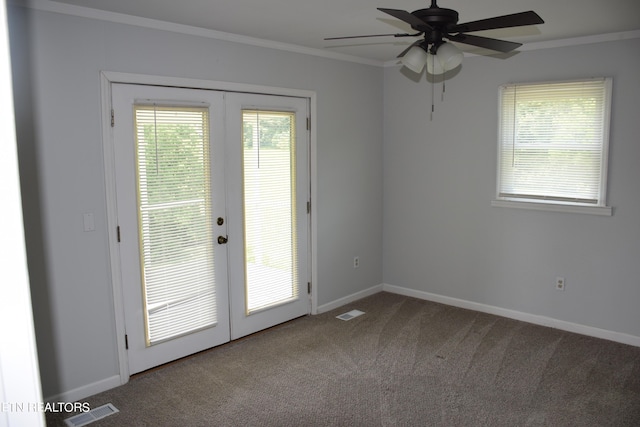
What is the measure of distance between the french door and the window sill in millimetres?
1856

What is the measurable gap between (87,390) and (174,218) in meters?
1.29

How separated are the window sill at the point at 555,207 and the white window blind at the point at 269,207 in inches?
77.4

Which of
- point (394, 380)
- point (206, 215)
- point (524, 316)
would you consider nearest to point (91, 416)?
point (206, 215)

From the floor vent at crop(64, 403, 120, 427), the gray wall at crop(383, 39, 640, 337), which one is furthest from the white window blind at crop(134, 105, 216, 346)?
the gray wall at crop(383, 39, 640, 337)

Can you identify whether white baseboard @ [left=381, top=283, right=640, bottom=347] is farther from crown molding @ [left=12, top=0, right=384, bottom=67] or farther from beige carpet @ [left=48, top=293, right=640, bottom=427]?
crown molding @ [left=12, top=0, right=384, bottom=67]

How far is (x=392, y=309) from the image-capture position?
5000mm

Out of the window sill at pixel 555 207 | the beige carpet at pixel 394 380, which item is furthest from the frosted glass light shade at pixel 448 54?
the window sill at pixel 555 207

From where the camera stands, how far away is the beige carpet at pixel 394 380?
3.06 metres

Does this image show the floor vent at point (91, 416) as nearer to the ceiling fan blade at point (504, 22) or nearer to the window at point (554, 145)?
the ceiling fan blade at point (504, 22)

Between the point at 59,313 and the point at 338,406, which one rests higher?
the point at 59,313

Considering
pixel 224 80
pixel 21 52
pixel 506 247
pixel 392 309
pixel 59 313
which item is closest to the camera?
pixel 21 52

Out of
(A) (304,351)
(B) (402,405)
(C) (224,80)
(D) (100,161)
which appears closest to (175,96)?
(C) (224,80)

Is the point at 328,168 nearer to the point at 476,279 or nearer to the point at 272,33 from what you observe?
the point at 272,33

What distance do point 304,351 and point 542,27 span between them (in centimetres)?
→ 311
